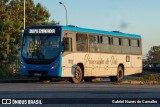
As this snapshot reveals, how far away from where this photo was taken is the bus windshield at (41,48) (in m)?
32.2

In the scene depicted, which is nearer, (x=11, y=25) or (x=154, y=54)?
(x=11, y=25)

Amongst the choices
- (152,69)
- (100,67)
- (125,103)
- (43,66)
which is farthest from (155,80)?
(152,69)

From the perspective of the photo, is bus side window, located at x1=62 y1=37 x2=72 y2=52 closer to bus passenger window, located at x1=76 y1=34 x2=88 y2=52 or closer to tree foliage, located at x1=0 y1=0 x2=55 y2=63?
bus passenger window, located at x1=76 y1=34 x2=88 y2=52

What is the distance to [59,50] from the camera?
3206 cm

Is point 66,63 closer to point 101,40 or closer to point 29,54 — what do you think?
point 29,54

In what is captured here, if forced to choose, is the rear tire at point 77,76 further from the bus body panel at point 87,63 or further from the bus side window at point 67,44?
→ the bus side window at point 67,44

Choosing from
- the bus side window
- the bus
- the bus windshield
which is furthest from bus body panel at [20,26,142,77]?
the bus windshield

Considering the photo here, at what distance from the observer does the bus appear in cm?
3219

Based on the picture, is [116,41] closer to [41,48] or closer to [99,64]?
[99,64]

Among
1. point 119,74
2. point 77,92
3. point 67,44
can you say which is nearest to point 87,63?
point 67,44

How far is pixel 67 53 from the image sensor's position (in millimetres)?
32562

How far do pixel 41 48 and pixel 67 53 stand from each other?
1.58 metres

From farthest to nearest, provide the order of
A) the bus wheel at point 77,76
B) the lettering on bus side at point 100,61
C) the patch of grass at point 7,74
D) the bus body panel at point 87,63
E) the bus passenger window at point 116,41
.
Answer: the patch of grass at point 7,74, the bus passenger window at point 116,41, the lettering on bus side at point 100,61, the bus wheel at point 77,76, the bus body panel at point 87,63

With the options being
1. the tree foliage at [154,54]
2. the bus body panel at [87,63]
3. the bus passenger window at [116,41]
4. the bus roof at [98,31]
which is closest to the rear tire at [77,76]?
the bus body panel at [87,63]
